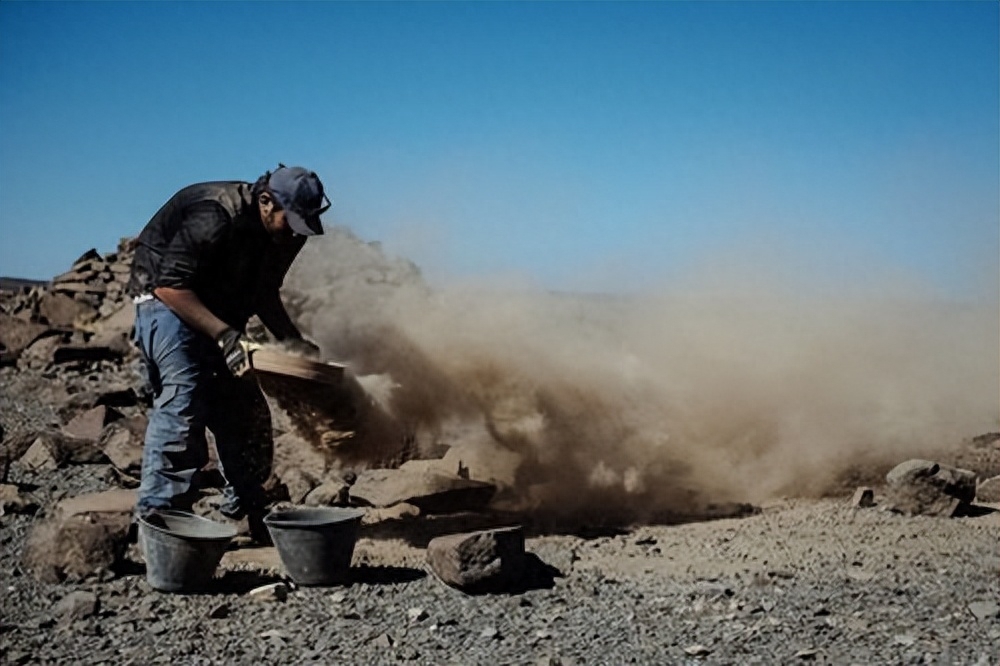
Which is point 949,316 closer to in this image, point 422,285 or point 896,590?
point 422,285

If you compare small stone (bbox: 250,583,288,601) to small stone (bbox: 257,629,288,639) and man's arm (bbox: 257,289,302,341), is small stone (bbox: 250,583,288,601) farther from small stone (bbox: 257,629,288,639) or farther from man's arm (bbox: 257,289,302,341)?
man's arm (bbox: 257,289,302,341)

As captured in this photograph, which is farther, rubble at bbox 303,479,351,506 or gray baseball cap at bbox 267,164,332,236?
rubble at bbox 303,479,351,506

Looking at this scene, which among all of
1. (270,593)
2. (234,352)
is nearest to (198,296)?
(234,352)

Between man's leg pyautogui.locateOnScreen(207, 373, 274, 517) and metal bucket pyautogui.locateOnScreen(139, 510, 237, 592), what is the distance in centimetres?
76

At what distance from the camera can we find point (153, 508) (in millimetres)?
4660

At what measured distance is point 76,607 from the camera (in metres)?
4.18

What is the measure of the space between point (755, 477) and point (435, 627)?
3833 mm

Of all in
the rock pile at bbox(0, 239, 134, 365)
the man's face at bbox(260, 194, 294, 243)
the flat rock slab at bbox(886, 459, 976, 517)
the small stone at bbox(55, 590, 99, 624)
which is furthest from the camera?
the rock pile at bbox(0, 239, 134, 365)

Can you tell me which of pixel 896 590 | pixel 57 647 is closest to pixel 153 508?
pixel 57 647

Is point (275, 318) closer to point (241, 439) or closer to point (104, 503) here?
point (241, 439)

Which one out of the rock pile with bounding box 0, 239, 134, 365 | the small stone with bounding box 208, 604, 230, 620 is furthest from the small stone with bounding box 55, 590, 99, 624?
the rock pile with bounding box 0, 239, 134, 365

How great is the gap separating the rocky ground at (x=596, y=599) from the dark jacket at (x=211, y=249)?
1.32 m

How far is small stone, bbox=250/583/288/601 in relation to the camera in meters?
4.41

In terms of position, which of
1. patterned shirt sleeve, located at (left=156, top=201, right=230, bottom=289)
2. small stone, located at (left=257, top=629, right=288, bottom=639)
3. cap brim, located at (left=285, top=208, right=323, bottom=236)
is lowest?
small stone, located at (left=257, top=629, right=288, bottom=639)
